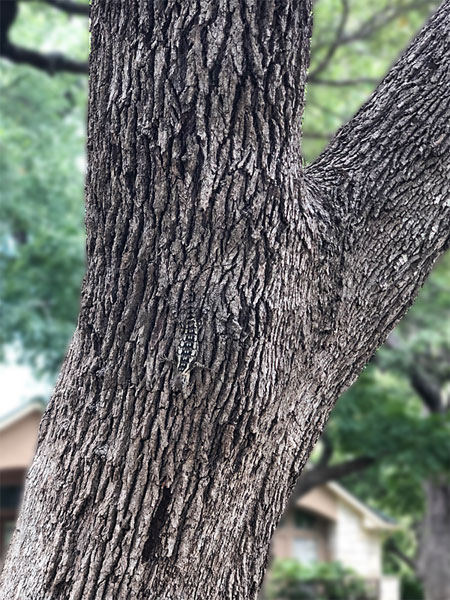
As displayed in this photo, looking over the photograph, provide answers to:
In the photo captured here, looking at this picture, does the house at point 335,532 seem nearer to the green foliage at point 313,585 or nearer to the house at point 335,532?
the house at point 335,532

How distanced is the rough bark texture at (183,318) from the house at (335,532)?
19.0m

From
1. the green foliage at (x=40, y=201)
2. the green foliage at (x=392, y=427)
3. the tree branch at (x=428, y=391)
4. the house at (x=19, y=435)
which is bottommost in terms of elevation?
the house at (x=19, y=435)

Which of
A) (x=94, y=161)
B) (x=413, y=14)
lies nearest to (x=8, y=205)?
(x=413, y=14)

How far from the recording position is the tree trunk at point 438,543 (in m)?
16.1

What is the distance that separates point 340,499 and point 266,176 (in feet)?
65.6

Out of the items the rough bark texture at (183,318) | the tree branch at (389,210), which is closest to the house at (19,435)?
the rough bark texture at (183,318)

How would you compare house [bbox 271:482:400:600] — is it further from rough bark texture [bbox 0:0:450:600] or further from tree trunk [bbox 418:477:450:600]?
rough bark texture [bbox 0:0:450:600]

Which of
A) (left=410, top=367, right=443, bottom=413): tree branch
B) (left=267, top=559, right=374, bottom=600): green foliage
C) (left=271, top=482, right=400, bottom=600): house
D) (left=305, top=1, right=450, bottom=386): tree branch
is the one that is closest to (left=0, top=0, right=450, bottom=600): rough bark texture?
(left=305, top=1, right=450, bottom=386): tree branch

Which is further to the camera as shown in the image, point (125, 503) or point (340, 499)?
point (340, 499)

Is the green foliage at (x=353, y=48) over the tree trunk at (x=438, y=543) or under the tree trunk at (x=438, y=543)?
over

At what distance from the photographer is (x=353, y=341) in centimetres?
226

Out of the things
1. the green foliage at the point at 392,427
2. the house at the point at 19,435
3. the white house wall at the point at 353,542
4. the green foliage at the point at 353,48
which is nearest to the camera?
the green foliage at the point at 392,427

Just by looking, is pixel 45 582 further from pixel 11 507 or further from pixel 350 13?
pixel 11 507

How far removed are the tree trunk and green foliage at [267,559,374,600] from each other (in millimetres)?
2167
